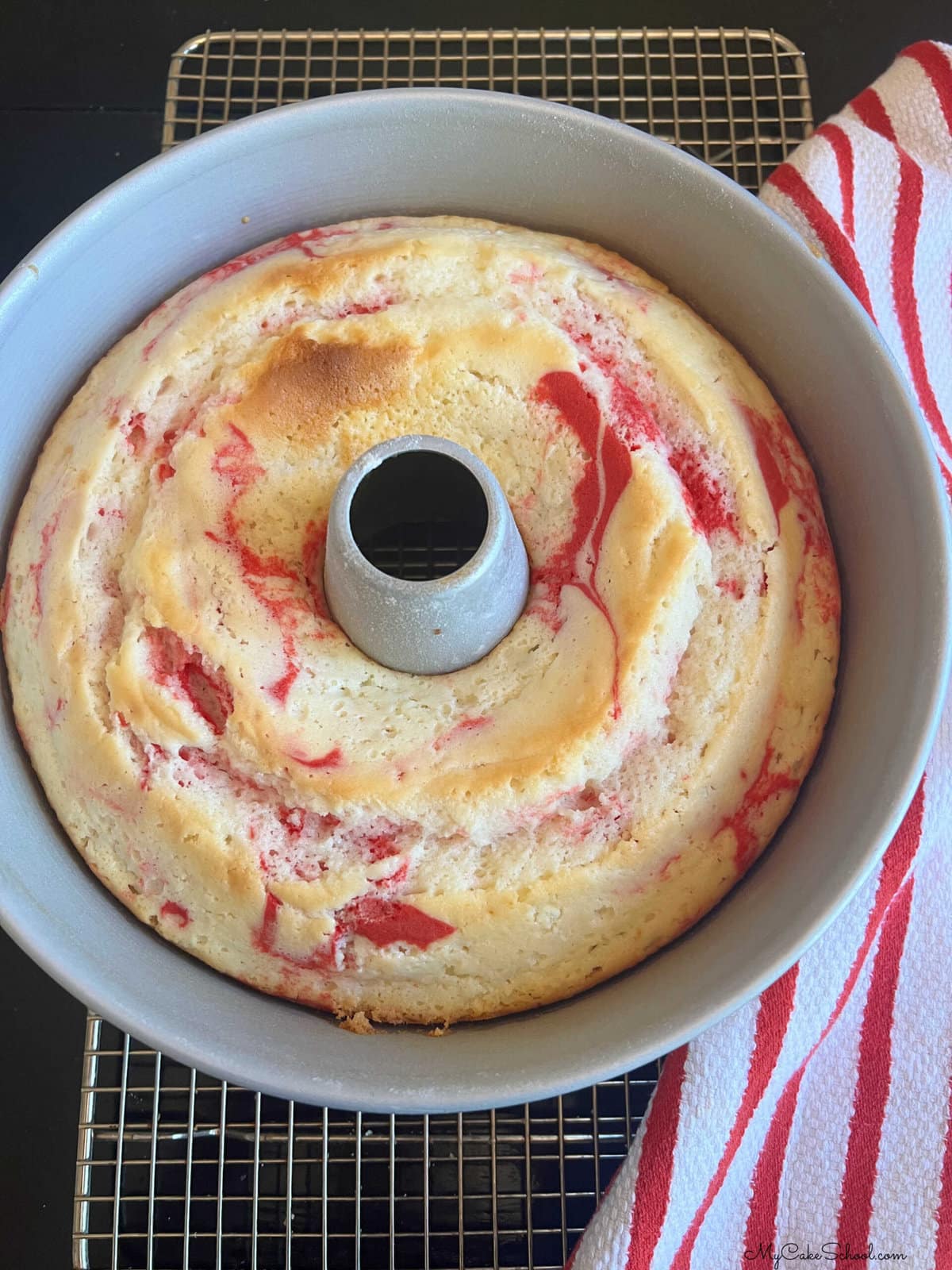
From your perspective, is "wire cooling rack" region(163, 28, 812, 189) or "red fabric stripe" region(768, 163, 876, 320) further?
"wire cooling rack" region(163, 28, 812, 189)

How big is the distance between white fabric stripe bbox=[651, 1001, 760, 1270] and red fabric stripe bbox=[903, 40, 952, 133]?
1181 mm

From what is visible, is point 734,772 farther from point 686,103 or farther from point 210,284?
point 686,103

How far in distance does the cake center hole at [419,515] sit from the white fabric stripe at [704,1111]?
631 millimetres

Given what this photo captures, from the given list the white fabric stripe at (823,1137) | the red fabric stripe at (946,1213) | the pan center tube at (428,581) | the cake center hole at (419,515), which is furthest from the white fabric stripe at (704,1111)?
the cake center hole at (419,515)

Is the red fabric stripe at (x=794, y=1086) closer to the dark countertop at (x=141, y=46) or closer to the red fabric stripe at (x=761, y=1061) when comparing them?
the red fabric stripe at (x=761, y=1061)

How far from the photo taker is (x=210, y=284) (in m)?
1.42

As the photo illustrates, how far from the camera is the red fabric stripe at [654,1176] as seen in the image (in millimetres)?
1243

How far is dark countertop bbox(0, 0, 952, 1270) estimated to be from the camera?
1.97 meters

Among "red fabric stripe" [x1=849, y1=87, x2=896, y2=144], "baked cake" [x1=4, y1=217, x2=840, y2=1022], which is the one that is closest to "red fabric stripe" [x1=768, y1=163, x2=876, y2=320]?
"red fabric stripe" [x1=849, y1=87, x2=896, y2=144]

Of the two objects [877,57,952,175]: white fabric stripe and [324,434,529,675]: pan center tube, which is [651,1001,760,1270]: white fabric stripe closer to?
[324,434,529,675]: pan center tube

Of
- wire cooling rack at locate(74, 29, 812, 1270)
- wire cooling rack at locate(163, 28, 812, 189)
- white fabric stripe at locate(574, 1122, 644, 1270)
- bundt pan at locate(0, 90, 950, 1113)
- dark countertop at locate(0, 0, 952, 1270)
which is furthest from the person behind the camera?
dark countertop at locate(0, 0, 952, 1270)

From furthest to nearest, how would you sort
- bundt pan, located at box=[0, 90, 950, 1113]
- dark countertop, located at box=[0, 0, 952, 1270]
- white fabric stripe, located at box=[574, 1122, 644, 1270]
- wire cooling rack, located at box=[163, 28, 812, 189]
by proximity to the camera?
dark countertop, located at box=[0, 0, 952, 1270] → wire cooling rack, located at box=[163, 28, 812, 189] → white fabric stripe, located at box=[574, 1122, 644, 1270] → bundt pan, located at box=[0, 90, 950, 1113]

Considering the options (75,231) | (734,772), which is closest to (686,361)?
(734,772)

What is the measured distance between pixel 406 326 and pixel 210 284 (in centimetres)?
29
